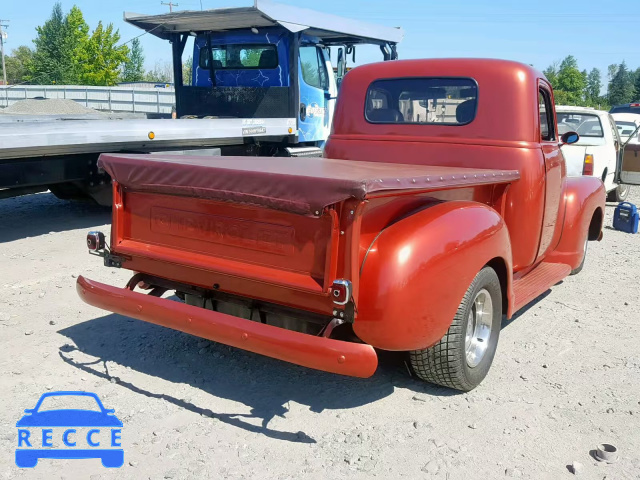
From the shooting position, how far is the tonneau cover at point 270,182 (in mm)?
2693

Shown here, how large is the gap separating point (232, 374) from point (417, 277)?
1.42 metres

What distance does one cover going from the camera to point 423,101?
465 centimetres

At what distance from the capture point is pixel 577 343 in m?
4.41

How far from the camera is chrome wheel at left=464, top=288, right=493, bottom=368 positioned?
3.57 metres

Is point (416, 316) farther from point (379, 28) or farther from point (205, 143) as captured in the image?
point (379, 28)

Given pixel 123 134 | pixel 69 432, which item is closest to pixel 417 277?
pixel 69 432

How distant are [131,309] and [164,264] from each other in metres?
0.30

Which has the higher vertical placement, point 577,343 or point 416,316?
point 416,316

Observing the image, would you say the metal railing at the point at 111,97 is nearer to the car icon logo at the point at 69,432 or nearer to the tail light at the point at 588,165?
the tail light at the point at 588,165

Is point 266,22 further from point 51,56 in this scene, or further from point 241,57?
point 51,56

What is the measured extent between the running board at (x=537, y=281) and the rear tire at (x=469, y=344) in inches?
Answer: 15.4

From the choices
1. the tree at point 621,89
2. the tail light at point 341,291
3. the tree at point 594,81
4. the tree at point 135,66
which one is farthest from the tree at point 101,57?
the tree at point 594,81

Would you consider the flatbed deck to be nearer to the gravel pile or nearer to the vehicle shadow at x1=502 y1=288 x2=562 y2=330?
the gravel pile

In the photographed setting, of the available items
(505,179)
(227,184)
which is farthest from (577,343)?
(227,184)
